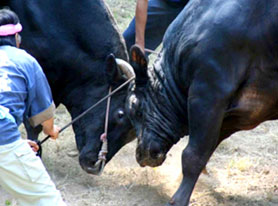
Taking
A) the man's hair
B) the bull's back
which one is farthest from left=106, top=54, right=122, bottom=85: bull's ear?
the man's hair

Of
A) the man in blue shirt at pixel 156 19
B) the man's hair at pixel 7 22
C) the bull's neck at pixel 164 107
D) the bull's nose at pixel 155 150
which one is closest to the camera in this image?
the man's hair at pixel 7 22

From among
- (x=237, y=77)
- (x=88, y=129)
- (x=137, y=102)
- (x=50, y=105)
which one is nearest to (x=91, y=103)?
(x=88, y=129)

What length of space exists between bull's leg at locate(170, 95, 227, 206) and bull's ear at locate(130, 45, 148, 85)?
27.3 inches

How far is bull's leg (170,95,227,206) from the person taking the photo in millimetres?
4621

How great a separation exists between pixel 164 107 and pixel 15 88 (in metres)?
1.45

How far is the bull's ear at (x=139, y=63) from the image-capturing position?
17.0 feet

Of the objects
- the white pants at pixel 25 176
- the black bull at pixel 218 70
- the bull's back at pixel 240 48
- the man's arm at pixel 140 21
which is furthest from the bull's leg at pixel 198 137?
the man's arm at pixel 140 21

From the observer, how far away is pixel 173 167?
6.36m

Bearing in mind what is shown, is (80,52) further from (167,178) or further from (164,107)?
(167,178)

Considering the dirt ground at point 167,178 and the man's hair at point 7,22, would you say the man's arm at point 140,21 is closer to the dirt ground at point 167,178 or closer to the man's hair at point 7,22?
the dirt ground at point 167,178

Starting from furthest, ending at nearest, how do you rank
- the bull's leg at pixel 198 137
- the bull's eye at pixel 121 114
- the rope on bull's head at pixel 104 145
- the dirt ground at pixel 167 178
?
the bull's eye at pixel 121 114 → the rope on bull's head at pixel 104 145 → the dirt ground at pixel 167 178 → the bull's leg at pixel 198 137

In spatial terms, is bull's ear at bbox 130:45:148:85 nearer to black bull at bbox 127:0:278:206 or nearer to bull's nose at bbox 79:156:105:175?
black bull at bbox 127:0:278:206

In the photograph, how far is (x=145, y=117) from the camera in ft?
17.4

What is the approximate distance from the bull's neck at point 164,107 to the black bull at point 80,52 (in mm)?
A: 667
